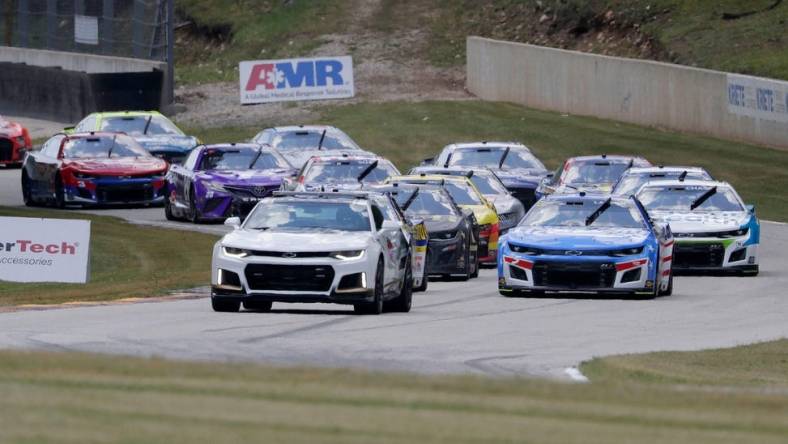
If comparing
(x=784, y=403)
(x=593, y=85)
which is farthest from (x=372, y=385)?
(x=593, y=85)

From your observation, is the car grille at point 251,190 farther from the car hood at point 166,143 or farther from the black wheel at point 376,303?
the black wheel at point 376,303

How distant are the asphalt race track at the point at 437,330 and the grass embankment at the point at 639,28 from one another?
27.4 meters

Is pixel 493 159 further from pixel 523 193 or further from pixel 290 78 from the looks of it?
pixel 290 78

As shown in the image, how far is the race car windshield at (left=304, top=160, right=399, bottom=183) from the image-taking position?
30094mm

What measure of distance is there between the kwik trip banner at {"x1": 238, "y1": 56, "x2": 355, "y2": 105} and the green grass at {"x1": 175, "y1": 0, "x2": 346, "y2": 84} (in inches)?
343

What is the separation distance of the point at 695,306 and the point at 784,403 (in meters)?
9.50

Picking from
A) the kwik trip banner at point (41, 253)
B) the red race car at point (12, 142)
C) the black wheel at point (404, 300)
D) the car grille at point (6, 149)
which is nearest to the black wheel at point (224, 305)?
the black wheel at point (404, 300)

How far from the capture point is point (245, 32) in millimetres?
70750

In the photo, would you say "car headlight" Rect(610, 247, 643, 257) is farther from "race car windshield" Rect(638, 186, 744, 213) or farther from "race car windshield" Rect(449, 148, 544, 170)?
"race car windshield" Rect(449, 148, 544, 170)

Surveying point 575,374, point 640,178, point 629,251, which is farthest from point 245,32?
point 575,374

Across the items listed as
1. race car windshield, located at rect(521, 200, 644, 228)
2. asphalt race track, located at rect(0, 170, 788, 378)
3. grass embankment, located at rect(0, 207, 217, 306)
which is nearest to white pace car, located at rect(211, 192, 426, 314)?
asphalt race track, located at rect(0, 170, 788, 378)

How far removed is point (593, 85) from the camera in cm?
5281

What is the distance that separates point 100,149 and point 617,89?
2028 centimetres

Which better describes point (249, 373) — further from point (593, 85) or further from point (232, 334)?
point (593, 85)
